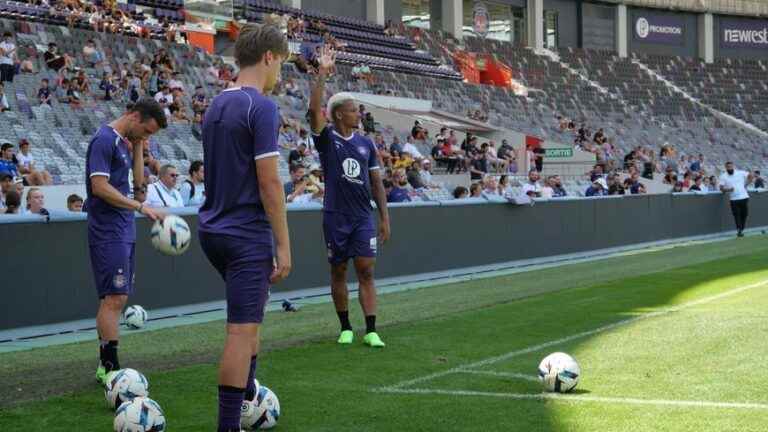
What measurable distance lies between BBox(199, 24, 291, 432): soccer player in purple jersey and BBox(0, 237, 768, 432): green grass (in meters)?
0.98

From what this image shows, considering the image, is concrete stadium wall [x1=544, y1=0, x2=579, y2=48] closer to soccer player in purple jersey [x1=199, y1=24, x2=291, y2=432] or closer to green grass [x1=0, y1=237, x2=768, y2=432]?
green grass [x1=0, y1=237, x2=768, y2=432]

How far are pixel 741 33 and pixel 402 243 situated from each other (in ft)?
172

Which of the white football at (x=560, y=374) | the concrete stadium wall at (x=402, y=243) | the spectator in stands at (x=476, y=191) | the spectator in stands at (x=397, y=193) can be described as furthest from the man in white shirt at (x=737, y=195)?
the white football at (x=560, y=374)

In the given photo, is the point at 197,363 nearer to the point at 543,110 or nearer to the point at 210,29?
the point at 210,29

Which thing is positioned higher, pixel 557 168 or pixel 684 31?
pixel 684 31

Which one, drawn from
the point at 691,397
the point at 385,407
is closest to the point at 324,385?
the point at 385,407

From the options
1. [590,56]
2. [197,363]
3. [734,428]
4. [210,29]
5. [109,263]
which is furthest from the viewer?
[590,56]

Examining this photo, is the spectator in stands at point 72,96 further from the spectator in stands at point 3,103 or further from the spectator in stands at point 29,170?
the spectator in stands at point 29,170

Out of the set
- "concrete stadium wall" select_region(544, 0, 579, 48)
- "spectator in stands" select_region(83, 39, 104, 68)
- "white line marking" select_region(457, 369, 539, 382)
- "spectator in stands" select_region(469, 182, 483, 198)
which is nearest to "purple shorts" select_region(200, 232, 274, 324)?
"white line marking" select_region(457, 369, 539, 382)

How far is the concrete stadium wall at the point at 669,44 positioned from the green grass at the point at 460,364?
160 feet

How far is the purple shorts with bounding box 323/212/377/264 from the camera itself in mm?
9469

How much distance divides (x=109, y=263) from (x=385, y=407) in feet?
7.20

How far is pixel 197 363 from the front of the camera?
8766mm

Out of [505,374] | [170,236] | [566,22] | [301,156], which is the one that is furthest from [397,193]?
[566,22]
